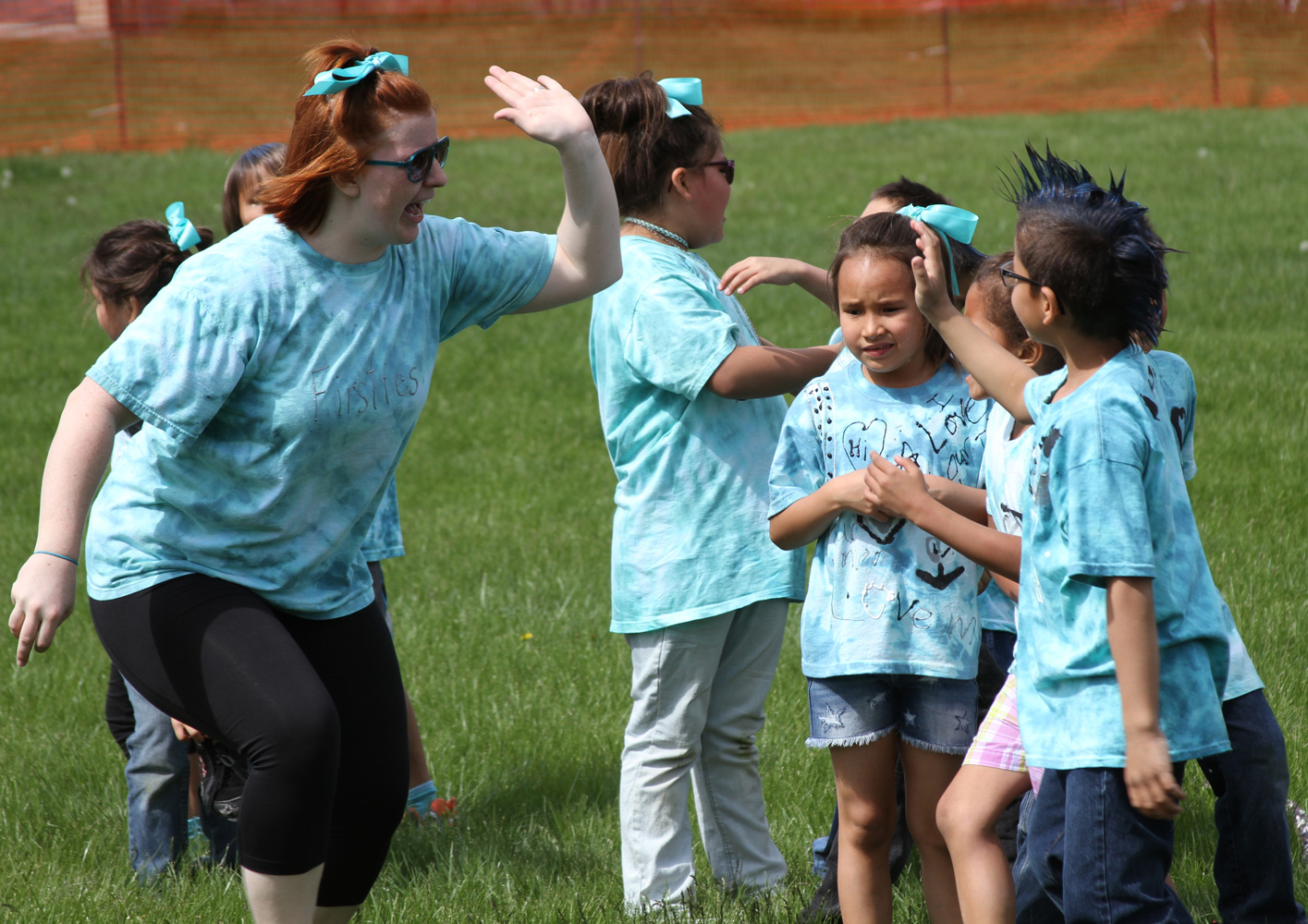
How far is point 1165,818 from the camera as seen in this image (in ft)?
7.41

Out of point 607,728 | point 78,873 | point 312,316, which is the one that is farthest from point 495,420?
point 312,316

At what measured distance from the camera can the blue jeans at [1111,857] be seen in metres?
2.27

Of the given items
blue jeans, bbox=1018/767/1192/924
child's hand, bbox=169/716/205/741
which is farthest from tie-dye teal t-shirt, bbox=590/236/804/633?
child's hand, bbox=169/716/205/741

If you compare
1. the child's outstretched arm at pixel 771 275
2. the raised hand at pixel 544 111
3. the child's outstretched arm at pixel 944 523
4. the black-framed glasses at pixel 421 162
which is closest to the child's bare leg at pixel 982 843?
the child's outstretched arm at pixel 944 523

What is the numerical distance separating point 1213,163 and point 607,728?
462 inches

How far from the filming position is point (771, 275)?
3527mm

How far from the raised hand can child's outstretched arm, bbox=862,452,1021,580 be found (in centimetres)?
99

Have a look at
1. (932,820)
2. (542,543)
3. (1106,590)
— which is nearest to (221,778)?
(932,820)

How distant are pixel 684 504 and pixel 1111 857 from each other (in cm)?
146

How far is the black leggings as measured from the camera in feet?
8.50

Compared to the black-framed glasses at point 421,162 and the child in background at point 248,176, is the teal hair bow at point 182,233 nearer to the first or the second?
the child in background at point 248,176

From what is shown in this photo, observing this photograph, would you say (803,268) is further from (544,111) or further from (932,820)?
(932,820)

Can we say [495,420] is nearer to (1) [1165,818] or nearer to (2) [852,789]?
(2) [852,789]

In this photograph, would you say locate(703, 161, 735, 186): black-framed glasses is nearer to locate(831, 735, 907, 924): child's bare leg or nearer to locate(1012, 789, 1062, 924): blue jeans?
locate(831, 735, 907, 924): child's bare leg
